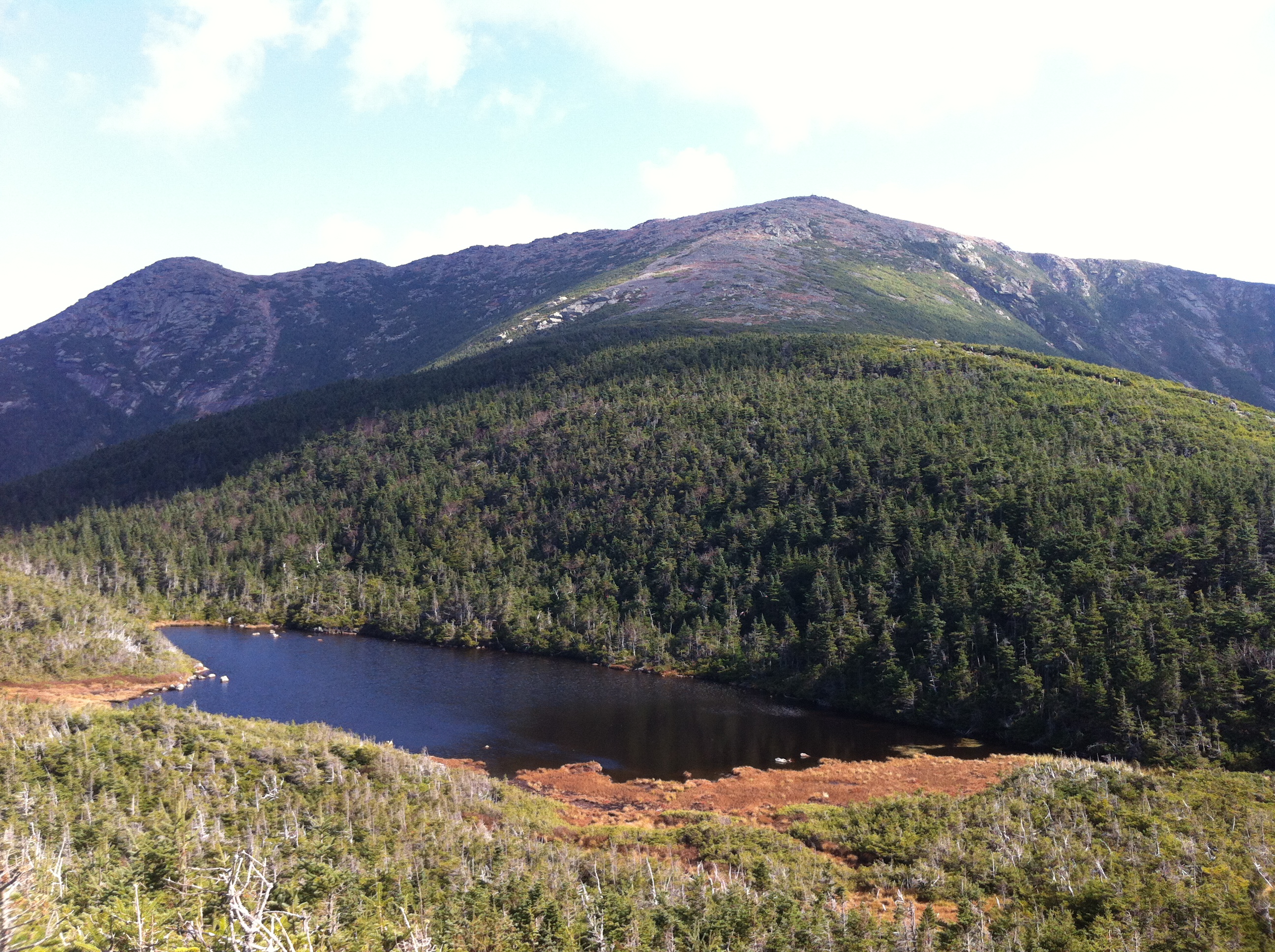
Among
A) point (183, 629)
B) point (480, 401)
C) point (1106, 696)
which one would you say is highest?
point (480, 401)

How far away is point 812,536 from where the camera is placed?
4528 inches

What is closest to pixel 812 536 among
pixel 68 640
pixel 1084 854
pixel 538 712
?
pixel 538 712

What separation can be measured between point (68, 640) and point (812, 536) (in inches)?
3924

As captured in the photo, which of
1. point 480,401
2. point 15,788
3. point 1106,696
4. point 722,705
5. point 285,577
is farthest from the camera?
point 480,401

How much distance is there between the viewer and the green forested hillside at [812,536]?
3031 inches

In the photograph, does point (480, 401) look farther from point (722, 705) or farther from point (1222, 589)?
point (1222, 589)

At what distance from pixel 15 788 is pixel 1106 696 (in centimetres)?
8314

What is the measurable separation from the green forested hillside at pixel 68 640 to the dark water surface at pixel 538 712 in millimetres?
7941

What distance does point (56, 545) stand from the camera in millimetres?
147875

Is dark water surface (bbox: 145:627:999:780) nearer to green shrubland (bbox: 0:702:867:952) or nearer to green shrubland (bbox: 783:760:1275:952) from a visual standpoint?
green shrubland (bbox: 0:702:867:952)

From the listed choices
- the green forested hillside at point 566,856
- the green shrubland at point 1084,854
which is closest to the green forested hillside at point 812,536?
the green shrubland at point 1084,854

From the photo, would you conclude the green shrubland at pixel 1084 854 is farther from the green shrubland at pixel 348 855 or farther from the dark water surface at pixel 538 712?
the dark water surface at pixel 538 712

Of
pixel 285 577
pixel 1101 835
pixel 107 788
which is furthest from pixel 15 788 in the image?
pixel 285 577

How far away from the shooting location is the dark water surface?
7194 cm
